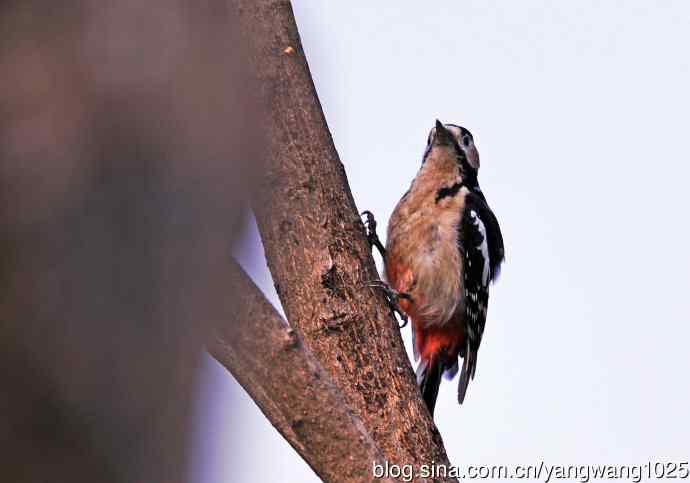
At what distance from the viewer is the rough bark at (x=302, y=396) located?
310cm

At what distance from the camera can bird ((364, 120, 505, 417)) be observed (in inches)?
232

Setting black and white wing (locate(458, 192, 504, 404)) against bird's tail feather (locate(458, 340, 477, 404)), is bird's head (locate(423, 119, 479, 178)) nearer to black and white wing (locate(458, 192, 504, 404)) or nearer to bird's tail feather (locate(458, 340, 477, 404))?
black and white wing (locate(458, 192, 504, 404))

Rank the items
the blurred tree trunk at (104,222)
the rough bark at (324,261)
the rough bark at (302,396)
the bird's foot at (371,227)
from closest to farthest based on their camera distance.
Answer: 1. the blurred tree trunk at (104,222)
2. the rough bark at (302,396)
3. the rough bark at (324,261)
4. the bird's foot at (371,227)

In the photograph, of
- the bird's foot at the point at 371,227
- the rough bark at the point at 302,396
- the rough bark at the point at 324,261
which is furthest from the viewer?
the bird's foot at the point at 371,227

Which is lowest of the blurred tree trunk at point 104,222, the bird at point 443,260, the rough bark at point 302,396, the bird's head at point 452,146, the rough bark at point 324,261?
the blurred tree trunk at point 104,222

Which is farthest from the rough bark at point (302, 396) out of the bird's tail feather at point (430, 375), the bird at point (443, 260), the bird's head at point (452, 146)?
the bird's head at point (452, 146)

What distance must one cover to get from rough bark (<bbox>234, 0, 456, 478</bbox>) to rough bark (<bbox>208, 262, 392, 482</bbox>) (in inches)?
16.8

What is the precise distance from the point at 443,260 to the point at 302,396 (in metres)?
2.85

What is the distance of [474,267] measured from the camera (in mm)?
→ 6152

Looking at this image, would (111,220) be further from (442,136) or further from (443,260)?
(442,136)

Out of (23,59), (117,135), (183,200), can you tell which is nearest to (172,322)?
(183,200)

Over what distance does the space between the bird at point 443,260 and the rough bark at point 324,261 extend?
5.42 feet

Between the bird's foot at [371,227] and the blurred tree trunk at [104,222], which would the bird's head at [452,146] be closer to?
the bird's foot at [371,227]

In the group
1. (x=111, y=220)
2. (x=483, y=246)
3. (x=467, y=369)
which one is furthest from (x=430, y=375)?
(x=111, y=220)
